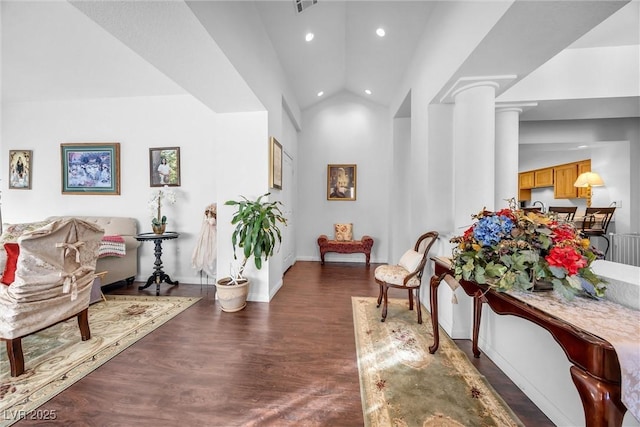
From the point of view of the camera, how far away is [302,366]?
5.76ft

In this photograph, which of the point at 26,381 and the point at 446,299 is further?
the point at 446,299

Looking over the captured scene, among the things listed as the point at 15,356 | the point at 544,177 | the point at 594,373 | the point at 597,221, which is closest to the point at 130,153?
the point at 15,356

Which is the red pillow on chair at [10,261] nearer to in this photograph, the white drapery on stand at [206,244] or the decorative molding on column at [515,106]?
the white drapery on stand at [206,244]

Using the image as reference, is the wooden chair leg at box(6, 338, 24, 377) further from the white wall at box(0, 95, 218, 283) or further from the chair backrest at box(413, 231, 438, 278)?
the chair backrest at box(413, 231, 438, 278)

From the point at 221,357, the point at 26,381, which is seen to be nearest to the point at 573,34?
the point at 221,357

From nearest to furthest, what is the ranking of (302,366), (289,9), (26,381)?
(26,381) < (302,366) < (289,9)

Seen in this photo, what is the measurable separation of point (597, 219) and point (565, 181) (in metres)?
2.61

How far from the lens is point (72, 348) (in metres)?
1.97

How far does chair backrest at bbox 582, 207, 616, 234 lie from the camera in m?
3.47

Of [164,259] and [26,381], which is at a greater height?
A: [164,259]

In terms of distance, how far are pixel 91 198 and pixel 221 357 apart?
12.2 ft

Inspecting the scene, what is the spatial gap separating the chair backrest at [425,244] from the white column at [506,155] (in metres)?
0.88

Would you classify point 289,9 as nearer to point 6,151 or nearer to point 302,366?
point 302,366

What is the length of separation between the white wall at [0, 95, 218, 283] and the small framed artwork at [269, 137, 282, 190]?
106 cm
